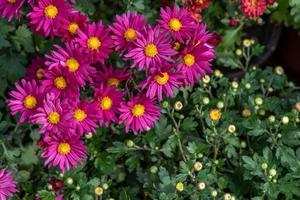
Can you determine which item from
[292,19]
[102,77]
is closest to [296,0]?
[292,19]

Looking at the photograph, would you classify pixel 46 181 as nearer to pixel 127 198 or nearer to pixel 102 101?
pixel 127 198

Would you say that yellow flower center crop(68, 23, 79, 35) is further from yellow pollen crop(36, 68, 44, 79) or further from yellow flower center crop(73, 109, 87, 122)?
yellow flower center crop(73, 109, 87, 122)

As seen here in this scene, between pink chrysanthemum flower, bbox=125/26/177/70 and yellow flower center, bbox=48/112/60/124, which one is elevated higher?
pink chrysanthemum flower, bbox=125/26/177/70

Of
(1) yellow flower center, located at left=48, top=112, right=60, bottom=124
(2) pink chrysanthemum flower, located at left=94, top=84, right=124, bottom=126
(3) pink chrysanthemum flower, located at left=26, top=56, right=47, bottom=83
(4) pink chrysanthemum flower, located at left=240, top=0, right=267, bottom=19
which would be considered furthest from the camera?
(4) pink chrysanthemum flower, located at left=240, top=0, right=267, bottom=19

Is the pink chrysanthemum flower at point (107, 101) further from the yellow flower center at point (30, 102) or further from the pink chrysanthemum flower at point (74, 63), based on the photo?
the yellow flower center at point (30, 102)

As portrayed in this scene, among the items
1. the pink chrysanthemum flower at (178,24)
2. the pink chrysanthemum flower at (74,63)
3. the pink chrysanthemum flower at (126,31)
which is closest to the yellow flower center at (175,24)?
the pink chrysanthemum flower at (178,24)

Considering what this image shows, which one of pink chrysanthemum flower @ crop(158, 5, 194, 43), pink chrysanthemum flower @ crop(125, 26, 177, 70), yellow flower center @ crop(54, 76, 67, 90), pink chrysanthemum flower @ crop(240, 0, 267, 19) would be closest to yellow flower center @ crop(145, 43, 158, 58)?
pink chrysanthemum flower @ crop(125, 26, 177, 70)

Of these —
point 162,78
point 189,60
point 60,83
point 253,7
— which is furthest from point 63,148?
point 253,7
